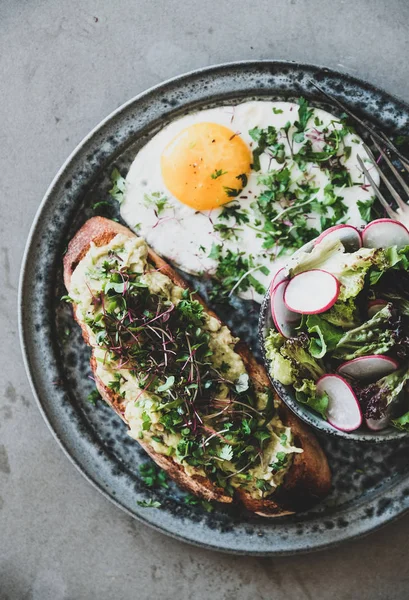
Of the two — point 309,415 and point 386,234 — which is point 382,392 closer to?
point 309,415

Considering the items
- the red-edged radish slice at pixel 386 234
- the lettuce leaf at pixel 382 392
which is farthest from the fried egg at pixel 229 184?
the lettuce leaf at pixel 382 392

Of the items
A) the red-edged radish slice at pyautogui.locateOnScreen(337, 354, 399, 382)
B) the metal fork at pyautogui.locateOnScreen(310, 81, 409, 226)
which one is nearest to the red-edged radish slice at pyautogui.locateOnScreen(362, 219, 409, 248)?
the metal fork at pyautogui.locateOnScreen(310, 81, 409, 226)

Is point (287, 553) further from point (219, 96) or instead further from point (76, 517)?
point (219, 96)

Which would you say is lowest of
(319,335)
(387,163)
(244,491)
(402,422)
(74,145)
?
(402,422)

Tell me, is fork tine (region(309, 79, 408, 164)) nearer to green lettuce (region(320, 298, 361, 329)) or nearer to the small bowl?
the small bowl

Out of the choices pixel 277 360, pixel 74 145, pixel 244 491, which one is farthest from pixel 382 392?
pixel 74 145

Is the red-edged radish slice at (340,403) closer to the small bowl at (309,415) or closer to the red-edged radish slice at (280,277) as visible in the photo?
the small bowl at (309,415)

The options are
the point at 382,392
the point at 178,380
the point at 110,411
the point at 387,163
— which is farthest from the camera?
the point at 110,411
